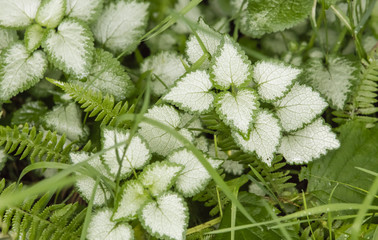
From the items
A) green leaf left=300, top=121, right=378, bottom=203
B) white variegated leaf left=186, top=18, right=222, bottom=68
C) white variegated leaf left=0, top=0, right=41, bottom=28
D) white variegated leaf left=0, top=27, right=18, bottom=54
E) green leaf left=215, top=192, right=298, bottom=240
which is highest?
white variegated leaf left=0, top=0, right=41, bottom=28

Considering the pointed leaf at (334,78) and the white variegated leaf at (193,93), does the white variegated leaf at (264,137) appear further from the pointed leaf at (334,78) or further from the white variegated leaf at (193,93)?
the pointed leaf at (334,78)

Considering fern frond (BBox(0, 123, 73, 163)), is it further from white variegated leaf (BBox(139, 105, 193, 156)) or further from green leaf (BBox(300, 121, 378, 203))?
green leaf (BBox(300, 121, 378, 203))

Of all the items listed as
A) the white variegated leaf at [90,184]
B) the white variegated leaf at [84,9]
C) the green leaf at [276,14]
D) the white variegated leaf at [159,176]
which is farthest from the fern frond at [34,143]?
the green leaf at [276,14]

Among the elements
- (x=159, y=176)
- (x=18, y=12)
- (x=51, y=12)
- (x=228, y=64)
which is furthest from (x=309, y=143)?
(x=18, y=12)

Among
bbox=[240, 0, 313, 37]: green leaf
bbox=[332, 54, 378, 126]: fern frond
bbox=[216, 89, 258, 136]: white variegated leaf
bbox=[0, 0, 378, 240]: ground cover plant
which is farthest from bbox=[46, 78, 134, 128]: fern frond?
bbox=[332, 54, 378, 126]: fern frond

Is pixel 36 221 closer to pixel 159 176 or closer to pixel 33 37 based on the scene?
pixel 159 176

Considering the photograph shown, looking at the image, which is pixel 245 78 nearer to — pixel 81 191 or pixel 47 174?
pixel 81 191

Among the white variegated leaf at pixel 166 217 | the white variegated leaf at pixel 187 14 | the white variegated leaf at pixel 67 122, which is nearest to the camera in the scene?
the white variegated leaf at pixel 166 217
